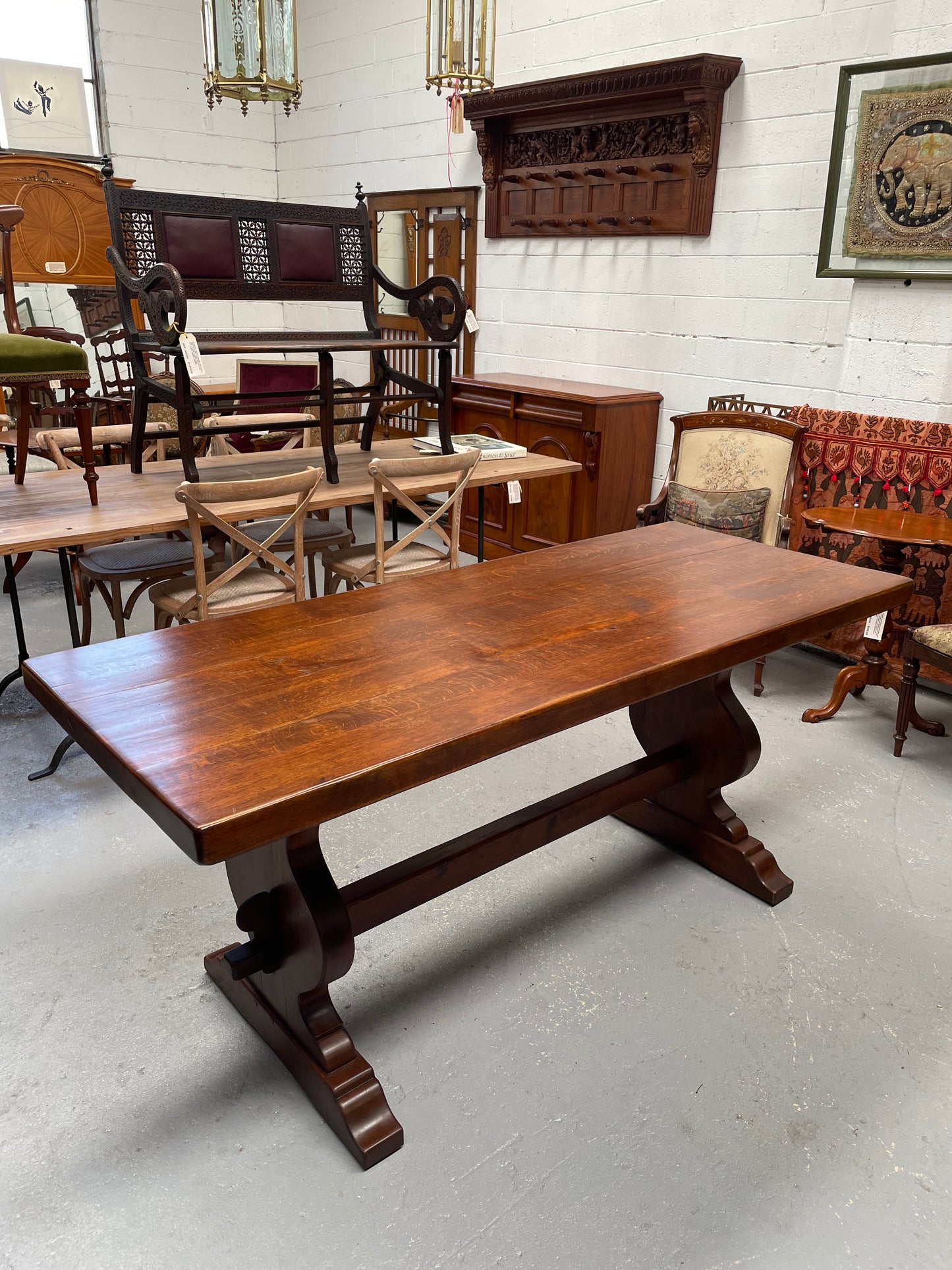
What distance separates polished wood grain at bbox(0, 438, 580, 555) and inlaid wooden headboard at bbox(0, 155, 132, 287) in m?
2.10

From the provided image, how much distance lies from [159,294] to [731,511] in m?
2.19

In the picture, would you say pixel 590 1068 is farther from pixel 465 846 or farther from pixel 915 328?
pixel 915 328

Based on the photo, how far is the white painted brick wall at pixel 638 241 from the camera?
137 inches

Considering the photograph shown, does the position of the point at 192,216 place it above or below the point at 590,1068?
above

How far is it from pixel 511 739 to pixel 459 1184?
2.46 ft

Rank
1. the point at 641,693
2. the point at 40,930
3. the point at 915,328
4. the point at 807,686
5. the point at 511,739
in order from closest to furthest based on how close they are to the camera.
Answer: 1. the point at 511,739
2. the point at 641,693
3. the point at 40,930
4. the point at 915,328
5. the point at 807,686

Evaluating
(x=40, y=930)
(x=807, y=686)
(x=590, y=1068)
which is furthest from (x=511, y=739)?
(x=807, y=686)

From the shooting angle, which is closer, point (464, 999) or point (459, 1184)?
point (459, 1184)

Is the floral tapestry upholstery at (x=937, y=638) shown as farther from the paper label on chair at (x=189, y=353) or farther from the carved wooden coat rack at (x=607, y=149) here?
the paper label on chair at (x=189, y=353)

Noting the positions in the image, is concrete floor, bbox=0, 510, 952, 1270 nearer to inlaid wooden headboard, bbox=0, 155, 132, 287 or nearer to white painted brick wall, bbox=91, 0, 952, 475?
white painted brick wall, bbox=91, 0, 952, 475

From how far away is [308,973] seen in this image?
5.41ft

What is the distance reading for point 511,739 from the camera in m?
1.45

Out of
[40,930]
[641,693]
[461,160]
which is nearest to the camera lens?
[641,693]

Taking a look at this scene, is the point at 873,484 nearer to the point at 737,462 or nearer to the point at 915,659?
the point at 737,462
